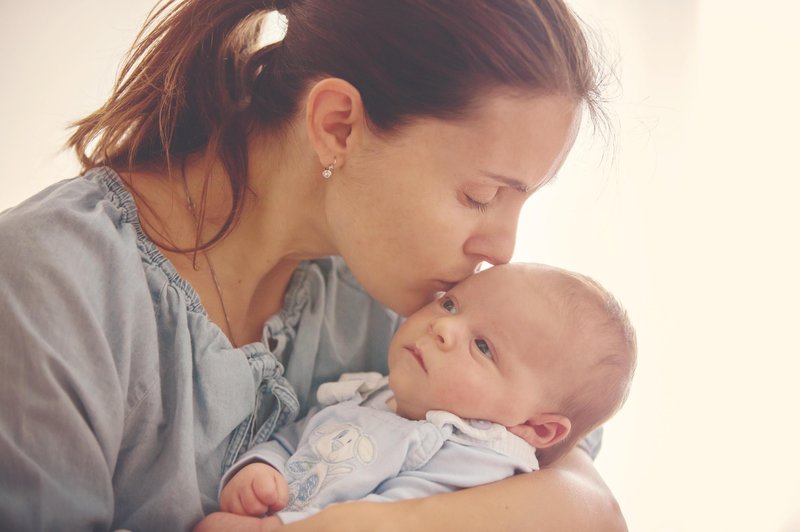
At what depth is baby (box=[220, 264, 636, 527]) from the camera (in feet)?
3.68

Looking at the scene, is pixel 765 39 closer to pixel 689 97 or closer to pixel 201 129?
pixel 689 97

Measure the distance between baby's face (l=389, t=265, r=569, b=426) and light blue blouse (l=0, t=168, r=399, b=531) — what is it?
26 centimetres

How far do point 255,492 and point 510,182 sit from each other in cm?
60

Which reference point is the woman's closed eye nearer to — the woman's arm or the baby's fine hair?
the baby's fine hair

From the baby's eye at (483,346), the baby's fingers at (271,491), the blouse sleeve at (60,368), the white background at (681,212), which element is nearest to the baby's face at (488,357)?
the baby's eye at (483,346)

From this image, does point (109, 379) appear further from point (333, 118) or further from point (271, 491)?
point (333, 118)

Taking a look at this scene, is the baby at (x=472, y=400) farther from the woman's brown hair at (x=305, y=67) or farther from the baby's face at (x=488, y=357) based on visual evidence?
the woman's brown hair at (x=305, y=67)

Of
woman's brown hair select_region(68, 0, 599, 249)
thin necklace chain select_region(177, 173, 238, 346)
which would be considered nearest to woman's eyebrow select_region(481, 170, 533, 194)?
woman's brown hair select_region(68, 0, 599, 249)

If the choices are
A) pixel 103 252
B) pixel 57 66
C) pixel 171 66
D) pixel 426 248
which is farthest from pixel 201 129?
pixel 57 66

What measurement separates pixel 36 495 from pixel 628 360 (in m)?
0.90

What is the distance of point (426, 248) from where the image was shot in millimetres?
1209

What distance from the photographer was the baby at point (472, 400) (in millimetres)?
1121

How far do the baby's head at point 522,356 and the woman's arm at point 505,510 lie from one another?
0.10m

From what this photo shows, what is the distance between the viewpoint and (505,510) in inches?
42.2
